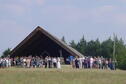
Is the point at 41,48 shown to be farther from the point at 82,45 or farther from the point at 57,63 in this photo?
the point at 82,45

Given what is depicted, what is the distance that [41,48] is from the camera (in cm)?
5891

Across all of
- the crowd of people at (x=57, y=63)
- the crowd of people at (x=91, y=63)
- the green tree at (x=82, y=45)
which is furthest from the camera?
the green tree at (x=82, y=45)

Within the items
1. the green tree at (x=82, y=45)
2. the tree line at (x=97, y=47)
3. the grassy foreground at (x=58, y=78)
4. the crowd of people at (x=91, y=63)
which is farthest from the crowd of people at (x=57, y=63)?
the green tree at (x=82, y=45)

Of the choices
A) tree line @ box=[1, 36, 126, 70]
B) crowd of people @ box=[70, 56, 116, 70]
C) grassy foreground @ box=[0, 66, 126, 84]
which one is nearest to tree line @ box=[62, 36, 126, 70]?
tree line @ box=[1, 36, 126, 70]

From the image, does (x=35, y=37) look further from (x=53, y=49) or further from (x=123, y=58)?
(x=123, y=58)

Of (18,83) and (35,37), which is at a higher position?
(35,37)

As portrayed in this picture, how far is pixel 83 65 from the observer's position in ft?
152

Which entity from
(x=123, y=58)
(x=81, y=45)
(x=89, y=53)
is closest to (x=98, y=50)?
(x=89, y=53)

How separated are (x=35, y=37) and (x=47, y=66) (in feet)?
32.9

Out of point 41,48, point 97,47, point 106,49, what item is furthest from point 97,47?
point 41,48

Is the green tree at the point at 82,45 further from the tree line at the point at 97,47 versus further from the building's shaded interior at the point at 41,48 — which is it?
the building's shaded interior at the point at 41,48

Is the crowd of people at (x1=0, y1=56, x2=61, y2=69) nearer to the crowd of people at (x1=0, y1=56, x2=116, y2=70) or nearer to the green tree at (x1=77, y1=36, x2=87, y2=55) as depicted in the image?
the crowd of people at (x1=0, y1=56, x2=116, y2=70)

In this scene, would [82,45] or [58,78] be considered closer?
[58,78]

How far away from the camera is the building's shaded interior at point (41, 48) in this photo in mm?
57094
